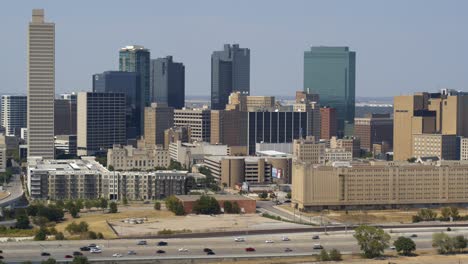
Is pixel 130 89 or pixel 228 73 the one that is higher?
pixel 228 73

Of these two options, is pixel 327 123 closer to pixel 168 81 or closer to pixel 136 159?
pixel 168 81

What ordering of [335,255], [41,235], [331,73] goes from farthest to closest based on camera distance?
1. [331,73]
2. [41,235]
3. [335,255]

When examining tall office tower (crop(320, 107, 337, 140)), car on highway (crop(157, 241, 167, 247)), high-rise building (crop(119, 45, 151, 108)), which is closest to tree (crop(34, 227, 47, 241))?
car on highway (crop(157, 241, 167, 247))

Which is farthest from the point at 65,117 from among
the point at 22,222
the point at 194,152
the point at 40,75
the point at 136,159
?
the point at 22,222

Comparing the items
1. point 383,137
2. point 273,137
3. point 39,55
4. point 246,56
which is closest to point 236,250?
point 39,55

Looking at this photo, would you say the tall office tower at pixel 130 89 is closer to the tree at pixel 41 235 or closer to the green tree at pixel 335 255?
the tree at pixel 41 235

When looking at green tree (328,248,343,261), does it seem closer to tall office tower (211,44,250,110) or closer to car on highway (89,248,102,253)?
car on highway (89,248,102,253)

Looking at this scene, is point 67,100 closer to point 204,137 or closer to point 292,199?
point 204,137

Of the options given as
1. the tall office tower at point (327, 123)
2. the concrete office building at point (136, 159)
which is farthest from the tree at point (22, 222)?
the tall office tower at point (327, 123)
